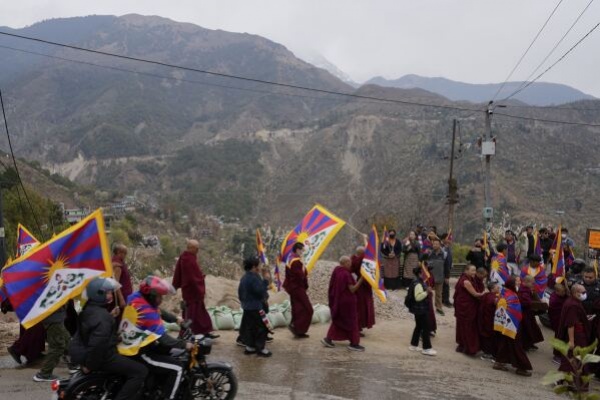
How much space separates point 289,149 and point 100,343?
261 feet

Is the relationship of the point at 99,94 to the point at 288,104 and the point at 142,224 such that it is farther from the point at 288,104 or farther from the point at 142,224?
the point at 142,224

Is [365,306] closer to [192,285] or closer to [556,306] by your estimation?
[556,306]

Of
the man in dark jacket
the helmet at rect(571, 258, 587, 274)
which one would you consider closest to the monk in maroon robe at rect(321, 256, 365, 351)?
the man in dark jacket

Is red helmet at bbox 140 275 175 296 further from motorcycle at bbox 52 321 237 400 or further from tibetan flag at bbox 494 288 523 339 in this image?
tibetan flag at bbox 494 288 523 339

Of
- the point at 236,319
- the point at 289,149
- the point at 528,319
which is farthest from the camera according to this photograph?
the point at 289,149

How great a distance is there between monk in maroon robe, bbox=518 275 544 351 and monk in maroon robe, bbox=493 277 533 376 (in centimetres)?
27

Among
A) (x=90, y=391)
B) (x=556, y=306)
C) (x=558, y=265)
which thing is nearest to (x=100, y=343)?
(x=90, y=391)

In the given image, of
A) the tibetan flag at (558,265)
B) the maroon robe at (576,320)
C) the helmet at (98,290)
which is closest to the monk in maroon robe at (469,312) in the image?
the maroon robe at (576,320)

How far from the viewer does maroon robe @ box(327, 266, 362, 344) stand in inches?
339

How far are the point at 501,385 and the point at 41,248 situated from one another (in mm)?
6182

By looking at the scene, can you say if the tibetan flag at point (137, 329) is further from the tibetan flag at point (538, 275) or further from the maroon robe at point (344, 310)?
the tibetan flag at point (538, 275)

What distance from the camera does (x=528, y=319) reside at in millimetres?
9039

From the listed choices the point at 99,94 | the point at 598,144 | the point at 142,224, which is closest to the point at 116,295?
the point at 142,224

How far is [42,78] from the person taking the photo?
146 m
